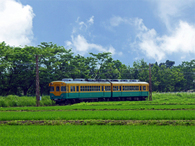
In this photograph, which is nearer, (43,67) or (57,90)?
(57,90)

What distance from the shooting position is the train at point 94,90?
36938mm

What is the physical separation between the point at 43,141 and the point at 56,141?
0.55 m

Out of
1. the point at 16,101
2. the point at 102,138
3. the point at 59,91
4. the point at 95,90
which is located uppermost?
the point at 95,90

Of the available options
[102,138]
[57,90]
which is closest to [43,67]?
[57,90]

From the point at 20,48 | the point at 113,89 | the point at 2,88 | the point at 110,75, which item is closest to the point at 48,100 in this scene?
the point at 113,89

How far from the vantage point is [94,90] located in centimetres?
3997

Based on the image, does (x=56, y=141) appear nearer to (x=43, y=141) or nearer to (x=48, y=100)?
(x=43, y=141)

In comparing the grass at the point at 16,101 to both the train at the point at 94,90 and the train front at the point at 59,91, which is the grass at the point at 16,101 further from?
the train at the point at 94,90

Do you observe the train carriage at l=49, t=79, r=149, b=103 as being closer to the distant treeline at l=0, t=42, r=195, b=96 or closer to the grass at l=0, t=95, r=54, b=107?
the grass at l=0, t=95, r=54, b=107

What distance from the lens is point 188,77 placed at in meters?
83.4

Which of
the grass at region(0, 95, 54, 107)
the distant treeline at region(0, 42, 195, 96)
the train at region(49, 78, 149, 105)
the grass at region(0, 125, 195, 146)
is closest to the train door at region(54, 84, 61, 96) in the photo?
the train at region(49, 78, 149, 105)

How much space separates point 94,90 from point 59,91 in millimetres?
5643

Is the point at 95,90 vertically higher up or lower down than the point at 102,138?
higher up

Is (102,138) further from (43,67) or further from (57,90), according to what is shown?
(43,67)
